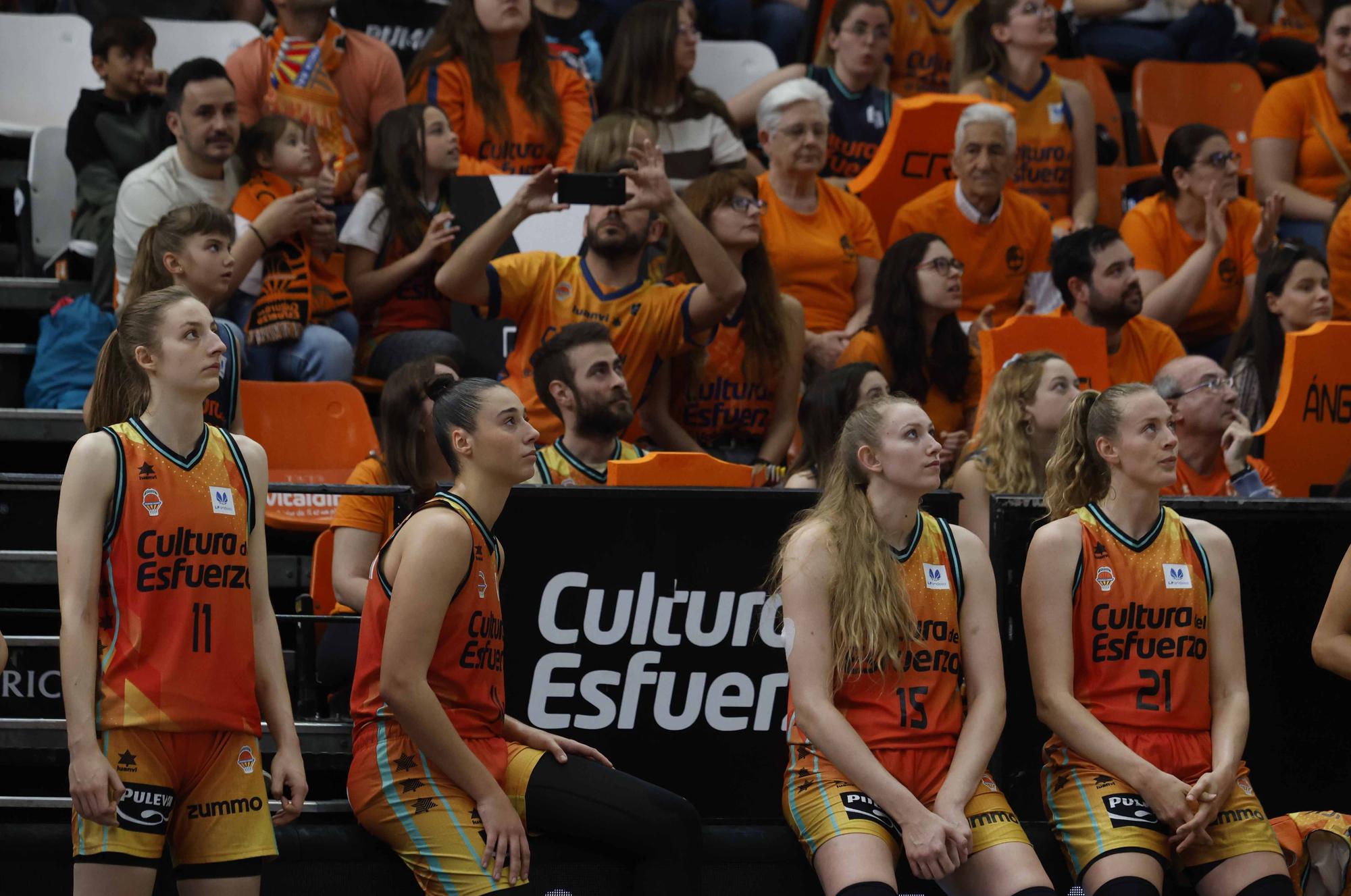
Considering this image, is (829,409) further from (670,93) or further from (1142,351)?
(670,93)

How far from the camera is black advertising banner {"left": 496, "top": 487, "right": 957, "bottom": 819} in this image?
470 cm

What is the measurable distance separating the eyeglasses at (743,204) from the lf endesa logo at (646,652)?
228 cm

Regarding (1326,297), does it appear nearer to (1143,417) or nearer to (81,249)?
(1143,417)

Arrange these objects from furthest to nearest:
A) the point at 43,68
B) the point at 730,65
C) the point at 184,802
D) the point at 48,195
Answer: the point at 730,65
the point at 43,68
the point at 48,195
the point at 184,802

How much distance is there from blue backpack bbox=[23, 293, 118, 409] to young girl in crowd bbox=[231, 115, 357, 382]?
536 millimetres

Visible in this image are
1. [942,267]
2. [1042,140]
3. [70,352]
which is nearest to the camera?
[70,352]

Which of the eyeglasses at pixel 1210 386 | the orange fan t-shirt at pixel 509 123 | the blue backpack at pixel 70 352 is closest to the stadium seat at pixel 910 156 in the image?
the orange fan t-shirt at pixel 509 123

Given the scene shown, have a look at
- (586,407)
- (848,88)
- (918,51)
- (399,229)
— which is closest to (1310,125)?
(918,51)

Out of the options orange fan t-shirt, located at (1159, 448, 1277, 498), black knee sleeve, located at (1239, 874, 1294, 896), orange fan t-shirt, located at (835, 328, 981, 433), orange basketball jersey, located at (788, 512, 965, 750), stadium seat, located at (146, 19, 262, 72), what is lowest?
black knee sleeve, located at (1239, 874, 1294, 896)

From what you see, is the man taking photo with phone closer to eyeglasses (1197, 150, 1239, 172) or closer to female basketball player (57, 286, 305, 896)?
female basketball player (57, 286, 305, 896)

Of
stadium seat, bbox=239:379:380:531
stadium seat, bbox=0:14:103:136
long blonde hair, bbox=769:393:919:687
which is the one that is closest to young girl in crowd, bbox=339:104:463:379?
stadium seat, bbox=239:379:380:531

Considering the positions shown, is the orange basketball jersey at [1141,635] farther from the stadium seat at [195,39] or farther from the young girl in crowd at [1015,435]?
the stadium seat at [195,39]

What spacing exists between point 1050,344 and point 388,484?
2.78 m

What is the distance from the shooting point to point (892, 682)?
13.9 ft
